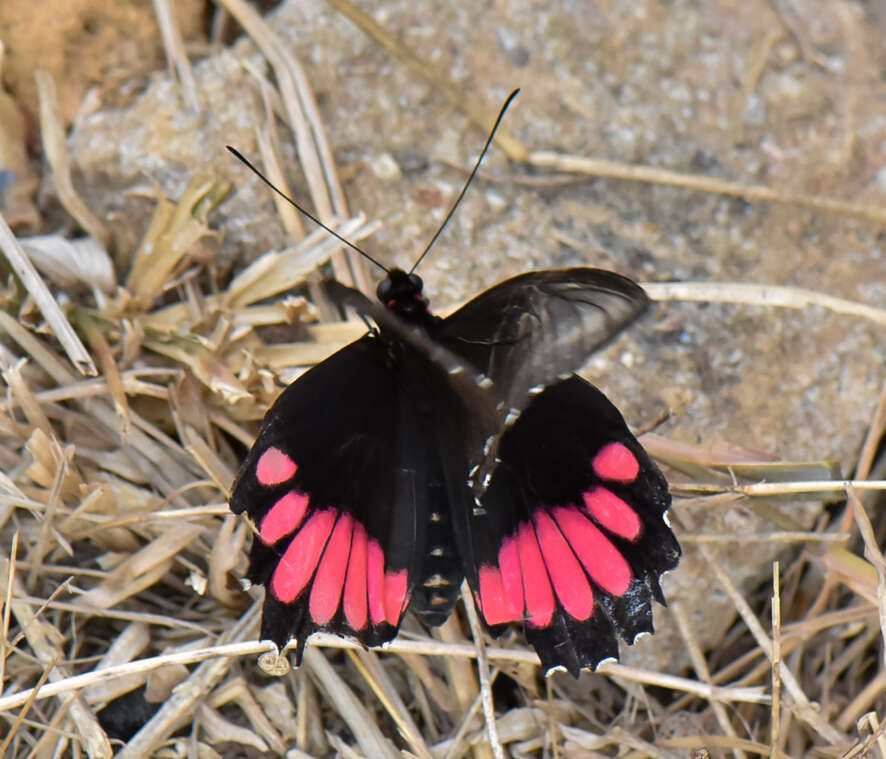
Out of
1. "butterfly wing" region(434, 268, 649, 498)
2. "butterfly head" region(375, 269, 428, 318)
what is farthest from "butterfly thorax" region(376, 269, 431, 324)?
"butterfly wing" region(434, 268, 649, 498)

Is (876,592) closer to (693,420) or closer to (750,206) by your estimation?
(693,420)

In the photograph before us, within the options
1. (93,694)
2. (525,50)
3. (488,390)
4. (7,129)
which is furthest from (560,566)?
(7,129)

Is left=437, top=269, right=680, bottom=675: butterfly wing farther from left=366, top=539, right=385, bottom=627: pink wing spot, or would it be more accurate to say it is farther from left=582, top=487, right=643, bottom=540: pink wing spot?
left=366, top=539, right=385, bottom=627: pink wing spot

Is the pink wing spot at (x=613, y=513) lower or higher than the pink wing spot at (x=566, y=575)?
higher

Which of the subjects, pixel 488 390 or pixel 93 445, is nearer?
pixel 488 390

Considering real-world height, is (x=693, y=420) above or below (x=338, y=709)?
above

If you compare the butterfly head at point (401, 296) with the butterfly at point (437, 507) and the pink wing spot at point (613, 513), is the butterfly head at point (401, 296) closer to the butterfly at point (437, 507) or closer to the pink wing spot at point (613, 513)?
the butterfly at point (437, 507)

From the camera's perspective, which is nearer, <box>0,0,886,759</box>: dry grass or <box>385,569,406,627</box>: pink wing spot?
<box>385,569,406,627</box>: pink wing spot

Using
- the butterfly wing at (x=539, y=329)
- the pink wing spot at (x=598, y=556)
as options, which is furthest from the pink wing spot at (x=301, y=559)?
the pink wing spot at (x=598, y=556)
